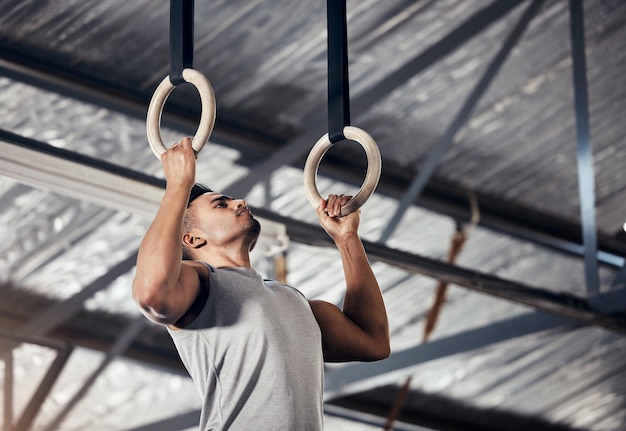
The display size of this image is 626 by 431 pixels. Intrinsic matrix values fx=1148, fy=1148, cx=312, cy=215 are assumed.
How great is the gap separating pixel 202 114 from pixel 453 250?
469 cm

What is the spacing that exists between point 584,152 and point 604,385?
3996mm

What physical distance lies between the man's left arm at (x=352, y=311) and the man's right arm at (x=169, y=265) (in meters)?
0.40

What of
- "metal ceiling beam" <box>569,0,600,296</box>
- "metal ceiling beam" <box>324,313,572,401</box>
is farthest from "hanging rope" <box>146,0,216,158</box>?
"metal ceiling beam" <box>324,313,572,401</box>

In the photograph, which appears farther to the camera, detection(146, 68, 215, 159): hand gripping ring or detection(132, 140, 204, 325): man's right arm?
detection(146, 68, 215, 159): hand gripping ring

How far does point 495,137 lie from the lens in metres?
6.55

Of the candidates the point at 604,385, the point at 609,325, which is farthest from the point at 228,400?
the point at 604,385

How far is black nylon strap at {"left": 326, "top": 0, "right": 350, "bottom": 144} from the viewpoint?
2.53m

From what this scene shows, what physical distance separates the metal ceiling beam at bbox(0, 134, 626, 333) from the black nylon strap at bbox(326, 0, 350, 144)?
2.28m

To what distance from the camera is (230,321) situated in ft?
7.70

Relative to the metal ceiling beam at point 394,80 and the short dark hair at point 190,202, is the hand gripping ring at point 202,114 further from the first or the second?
the metal ceiling beam at point 394,80

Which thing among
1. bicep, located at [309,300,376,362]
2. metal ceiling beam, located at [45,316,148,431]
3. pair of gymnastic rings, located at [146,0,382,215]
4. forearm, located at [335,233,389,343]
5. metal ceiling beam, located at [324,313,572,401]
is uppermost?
metal ceiling beam, located at [45,316,148,431]

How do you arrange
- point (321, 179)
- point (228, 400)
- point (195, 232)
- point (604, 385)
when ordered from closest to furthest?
point (228, 400) < point (195, 232) < point (321, 179) < point (604, 385)

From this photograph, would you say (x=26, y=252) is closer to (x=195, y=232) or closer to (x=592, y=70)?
(x=592, y=70)

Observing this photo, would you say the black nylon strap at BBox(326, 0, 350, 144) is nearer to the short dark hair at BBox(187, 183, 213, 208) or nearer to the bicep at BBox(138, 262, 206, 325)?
the short dark hair at BBox(187, 183, 213, 208)
